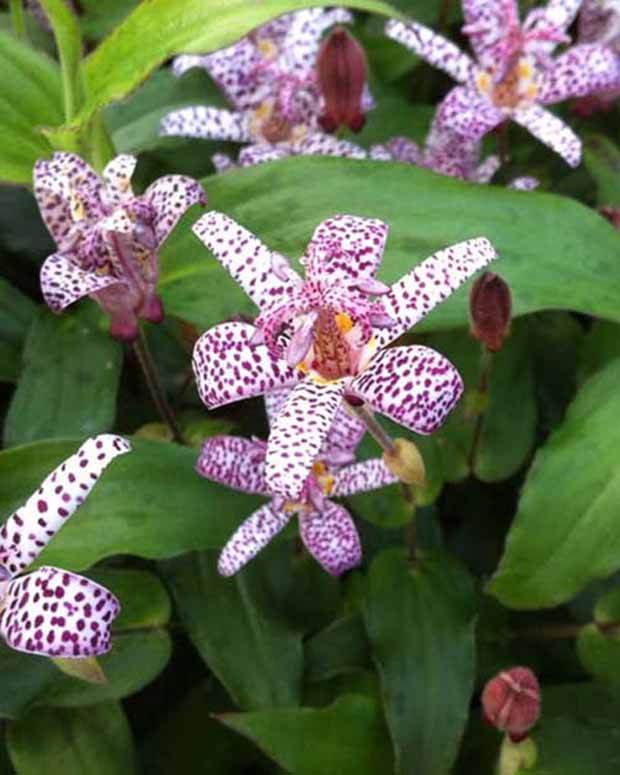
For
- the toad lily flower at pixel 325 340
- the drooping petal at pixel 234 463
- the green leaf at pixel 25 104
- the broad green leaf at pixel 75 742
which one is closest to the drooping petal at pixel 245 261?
the toad lily flower at pixel 325 340

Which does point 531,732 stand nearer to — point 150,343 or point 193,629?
point 193,629

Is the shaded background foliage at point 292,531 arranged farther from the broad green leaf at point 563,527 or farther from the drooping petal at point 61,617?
the drooping petal at point 61,617

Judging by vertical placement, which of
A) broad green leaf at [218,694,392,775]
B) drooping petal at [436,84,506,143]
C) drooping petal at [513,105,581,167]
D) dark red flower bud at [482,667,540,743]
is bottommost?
broad green leaf at [218,694,392,775]

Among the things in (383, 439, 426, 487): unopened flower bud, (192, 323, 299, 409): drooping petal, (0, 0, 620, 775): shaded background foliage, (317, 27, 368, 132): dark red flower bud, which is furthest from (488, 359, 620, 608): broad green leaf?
(317, 27, 368, 132): dark red flower bud

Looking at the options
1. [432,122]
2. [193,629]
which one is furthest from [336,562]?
[432,122]

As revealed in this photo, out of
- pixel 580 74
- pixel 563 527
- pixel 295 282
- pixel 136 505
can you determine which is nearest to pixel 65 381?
pixel 136 505

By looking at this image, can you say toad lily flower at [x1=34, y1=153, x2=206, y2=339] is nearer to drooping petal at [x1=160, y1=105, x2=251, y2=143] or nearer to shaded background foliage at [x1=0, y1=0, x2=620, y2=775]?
shaded background foliage at [x1=0, y1=0, x2=620, y2=775]

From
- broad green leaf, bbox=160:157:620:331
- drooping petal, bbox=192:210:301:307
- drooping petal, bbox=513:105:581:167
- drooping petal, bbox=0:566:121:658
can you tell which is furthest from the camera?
drooping petal, bbox=513:105:581:167
